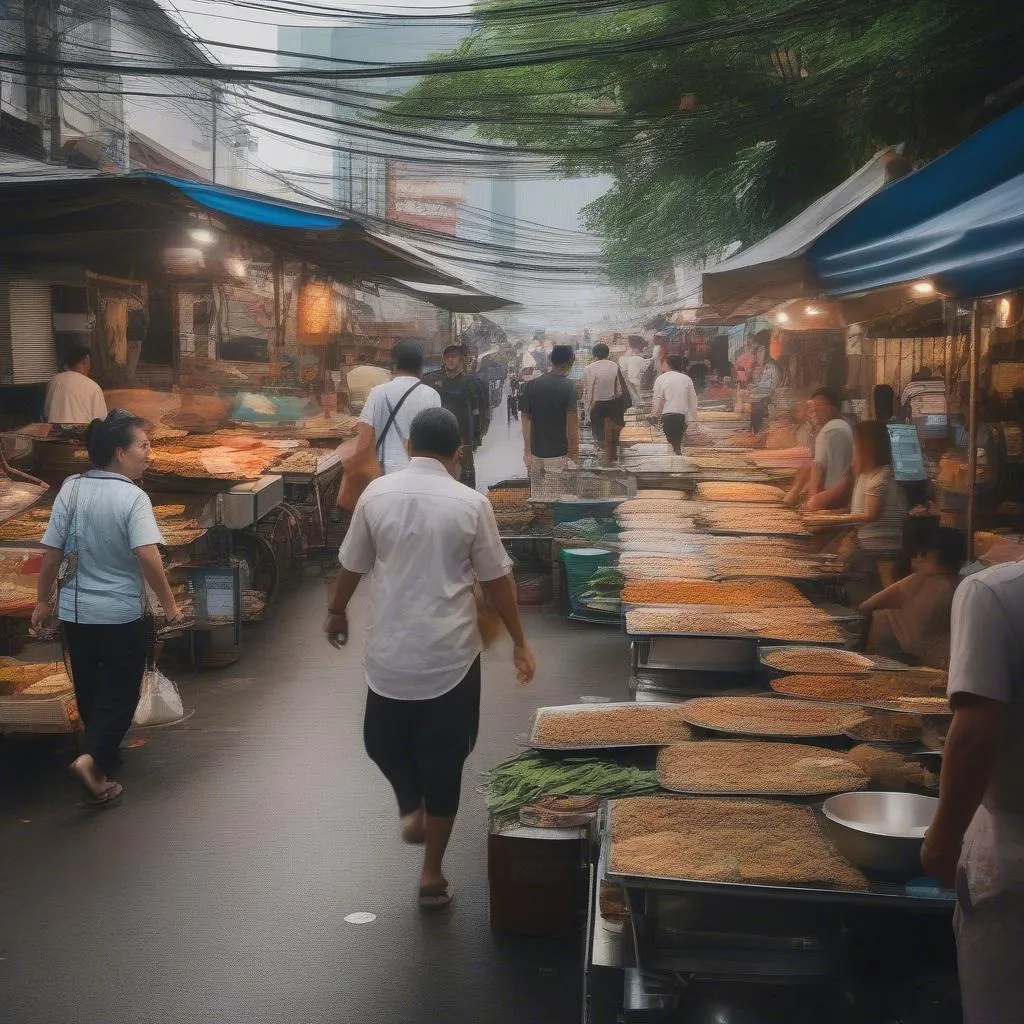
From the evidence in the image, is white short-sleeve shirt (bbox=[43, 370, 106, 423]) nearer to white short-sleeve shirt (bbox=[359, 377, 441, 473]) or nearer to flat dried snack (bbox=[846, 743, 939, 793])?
white short-sleeve shirt (bbox=[359, 377, 441, 473])

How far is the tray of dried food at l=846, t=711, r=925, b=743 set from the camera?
4555mm

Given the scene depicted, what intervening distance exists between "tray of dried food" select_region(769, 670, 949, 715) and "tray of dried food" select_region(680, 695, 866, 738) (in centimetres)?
11

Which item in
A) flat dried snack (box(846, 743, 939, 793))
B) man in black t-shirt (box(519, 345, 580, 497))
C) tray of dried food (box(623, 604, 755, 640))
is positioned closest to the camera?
flat dried snack (box(846, 743, 939, 793))

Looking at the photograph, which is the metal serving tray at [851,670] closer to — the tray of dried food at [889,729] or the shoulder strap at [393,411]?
the tray of dried food at [889,729]

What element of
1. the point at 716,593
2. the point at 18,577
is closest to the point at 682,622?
the point at 716,593

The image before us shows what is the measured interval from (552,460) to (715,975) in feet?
34.7

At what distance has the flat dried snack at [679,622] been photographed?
6.03 m

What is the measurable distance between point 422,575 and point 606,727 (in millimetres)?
1066

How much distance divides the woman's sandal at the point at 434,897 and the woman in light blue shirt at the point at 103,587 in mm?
2003

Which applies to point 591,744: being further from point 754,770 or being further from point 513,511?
point 513,511

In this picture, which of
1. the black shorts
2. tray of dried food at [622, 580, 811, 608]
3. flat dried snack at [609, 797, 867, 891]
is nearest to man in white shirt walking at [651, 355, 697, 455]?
the black shorts

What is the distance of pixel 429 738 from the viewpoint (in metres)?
4.56

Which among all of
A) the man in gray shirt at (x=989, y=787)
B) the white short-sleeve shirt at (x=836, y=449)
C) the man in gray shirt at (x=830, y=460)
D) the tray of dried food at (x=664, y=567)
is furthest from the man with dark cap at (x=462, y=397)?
the man in gray shirt at (x=989, y=787)

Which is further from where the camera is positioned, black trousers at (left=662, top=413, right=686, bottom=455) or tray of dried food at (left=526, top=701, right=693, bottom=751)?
black trousers at (left=662, top=413, right=686, bottom=455)
